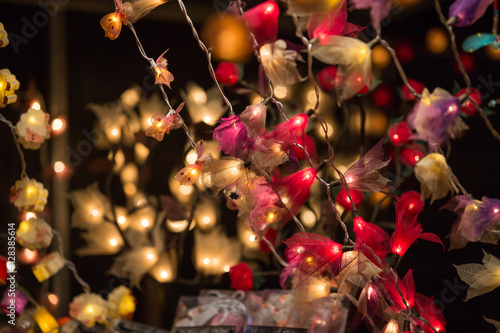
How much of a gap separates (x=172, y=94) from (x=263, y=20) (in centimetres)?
65

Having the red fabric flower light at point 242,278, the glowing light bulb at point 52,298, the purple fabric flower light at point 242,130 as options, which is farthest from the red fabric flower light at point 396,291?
the glowing light bulb at point 52,298

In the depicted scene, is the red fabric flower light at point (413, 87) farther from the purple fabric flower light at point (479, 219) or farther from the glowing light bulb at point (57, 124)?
the glowing light bulb at point (57, 124)

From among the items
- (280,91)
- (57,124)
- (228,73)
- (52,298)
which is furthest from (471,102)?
(52,298)

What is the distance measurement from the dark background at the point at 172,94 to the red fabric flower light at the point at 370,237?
0.35 m

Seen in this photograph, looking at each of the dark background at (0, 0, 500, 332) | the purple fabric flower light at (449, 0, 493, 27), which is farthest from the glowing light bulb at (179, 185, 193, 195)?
the purple fabric flower light at (449, 0, 493, 27)

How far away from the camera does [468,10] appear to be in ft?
2.83

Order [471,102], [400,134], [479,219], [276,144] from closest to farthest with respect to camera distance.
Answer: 1. [276,144]
2. [479,219]
3. [471,102]
4. [400,134]

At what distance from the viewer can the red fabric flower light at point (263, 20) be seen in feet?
2.72

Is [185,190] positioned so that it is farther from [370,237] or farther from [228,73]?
[370,237]

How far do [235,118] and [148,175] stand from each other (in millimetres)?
727

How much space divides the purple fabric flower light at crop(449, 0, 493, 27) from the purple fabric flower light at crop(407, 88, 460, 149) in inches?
4.8

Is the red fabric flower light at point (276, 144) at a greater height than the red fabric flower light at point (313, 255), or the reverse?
the red fabric flower light at point (276, 144)

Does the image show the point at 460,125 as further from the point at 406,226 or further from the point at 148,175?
the point at 148,175

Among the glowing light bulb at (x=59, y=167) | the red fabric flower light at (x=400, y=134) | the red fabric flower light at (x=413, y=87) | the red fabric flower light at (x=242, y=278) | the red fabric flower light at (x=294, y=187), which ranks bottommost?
the red fabric flower light at (x=242, y=278)
